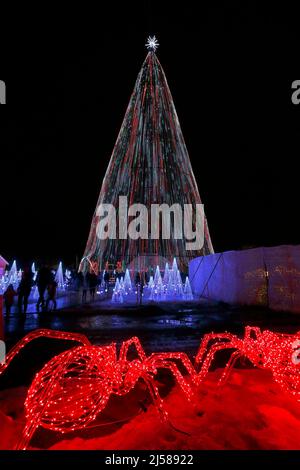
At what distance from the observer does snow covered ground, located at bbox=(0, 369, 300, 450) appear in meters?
3.12

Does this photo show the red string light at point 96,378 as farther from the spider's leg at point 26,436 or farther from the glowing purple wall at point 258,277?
the glowing purple wall at point 258,277

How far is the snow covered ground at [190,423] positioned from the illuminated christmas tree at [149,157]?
18.5 meters

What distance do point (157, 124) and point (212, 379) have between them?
780 inches

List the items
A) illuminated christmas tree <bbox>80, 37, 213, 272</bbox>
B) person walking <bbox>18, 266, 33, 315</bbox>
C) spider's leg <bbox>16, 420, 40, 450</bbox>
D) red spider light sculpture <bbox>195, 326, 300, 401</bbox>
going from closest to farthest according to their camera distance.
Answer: spider's leg <bbox>16, 420, 40, 450</bbox>, red spider light sculpture <bbox>195, 326, 300, 401</bbox>, person walking <bbox>18, 266, 33, 315</bbox>, illuminated christmas tree <bbox>80, 37, 213, 272</bbox>

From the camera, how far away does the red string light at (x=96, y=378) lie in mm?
3523

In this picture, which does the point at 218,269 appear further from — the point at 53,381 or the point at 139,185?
the point at 53,381

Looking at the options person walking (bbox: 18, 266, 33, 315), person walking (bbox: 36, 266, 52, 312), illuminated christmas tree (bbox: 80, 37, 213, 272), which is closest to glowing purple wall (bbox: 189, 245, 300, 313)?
illuminated christmas tree (bbox: 80, 37, 213, 272)

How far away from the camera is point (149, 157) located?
23.2m

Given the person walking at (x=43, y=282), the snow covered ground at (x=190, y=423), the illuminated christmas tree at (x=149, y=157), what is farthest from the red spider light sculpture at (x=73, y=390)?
the illuminated christmas tree at (x=149, y=157)

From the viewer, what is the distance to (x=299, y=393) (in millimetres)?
4059

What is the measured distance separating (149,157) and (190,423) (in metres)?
20.9

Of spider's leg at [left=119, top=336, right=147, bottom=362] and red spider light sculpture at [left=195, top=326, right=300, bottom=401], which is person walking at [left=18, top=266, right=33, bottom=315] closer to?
spider's leg at [left=119, top=336, right=147, bottom=362]

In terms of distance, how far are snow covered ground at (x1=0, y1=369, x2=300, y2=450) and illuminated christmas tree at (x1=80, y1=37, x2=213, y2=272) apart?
60.7ft

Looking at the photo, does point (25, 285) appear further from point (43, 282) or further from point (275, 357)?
point (275, 357)
